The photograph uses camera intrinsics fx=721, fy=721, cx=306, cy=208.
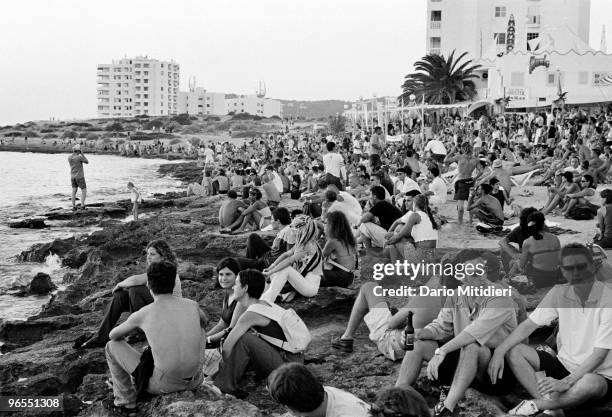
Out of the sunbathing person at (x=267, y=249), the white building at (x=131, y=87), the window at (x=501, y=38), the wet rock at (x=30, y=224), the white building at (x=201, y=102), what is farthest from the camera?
the white building at (x=201, y=102)

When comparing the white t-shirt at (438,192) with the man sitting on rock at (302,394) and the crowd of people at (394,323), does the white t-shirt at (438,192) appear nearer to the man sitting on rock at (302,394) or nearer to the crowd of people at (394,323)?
the crowd of people at (394,323)

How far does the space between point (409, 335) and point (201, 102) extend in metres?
172

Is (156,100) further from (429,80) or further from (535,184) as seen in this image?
(535,184)

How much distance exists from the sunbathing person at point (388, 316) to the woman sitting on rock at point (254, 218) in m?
7.34

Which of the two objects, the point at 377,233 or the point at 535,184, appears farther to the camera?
the point at 535,184

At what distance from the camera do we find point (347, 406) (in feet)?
12.5

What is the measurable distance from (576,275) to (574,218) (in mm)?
7920

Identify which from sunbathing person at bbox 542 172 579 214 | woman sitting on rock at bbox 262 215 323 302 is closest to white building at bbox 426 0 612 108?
sunbathing person at bbox 542 172 579 214

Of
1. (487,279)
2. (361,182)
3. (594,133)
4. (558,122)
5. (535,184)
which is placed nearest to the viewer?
(487,279)

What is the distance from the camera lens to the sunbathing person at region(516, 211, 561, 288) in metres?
7.25

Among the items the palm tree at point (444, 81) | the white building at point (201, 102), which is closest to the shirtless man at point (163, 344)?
the palm tree at point (444, 81)

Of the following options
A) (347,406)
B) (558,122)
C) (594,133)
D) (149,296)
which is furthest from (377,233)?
(558,122)

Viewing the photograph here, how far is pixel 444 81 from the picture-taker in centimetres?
4444

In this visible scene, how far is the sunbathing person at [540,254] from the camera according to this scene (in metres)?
7.25
